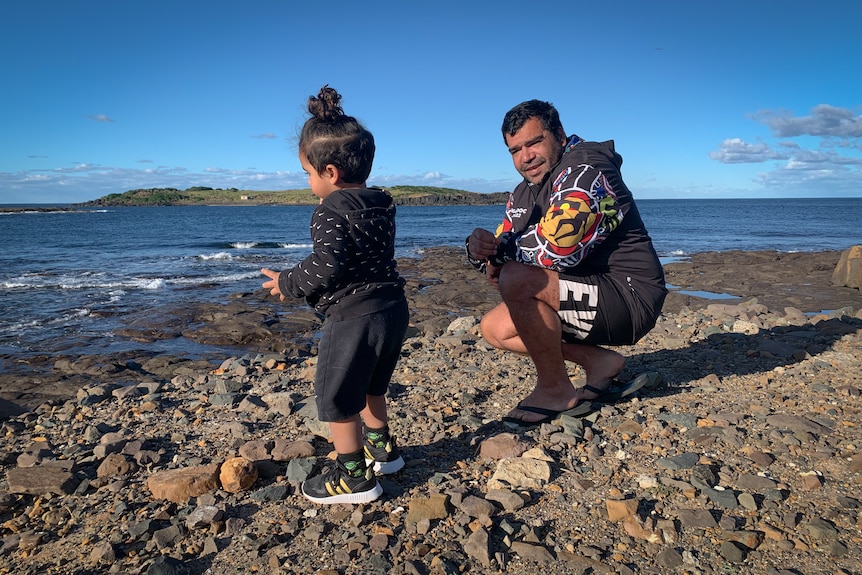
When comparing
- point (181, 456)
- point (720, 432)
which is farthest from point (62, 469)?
point (720, 432)

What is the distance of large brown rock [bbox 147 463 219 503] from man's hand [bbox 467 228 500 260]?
2041 millimetres

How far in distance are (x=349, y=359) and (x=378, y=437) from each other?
0.62 metres

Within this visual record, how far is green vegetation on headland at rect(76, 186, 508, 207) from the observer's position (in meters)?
120

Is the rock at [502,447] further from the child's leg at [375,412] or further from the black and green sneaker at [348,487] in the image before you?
the black and green sneaker at [348,487]

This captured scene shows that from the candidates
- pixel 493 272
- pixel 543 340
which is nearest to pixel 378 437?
pixel 543 340

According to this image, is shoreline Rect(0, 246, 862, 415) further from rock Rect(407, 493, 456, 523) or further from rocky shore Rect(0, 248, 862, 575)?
rock Rect(407, 493, 456, 523)

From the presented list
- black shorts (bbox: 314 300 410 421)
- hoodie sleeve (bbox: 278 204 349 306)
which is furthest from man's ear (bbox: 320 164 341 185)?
black shorts (bbox: 314 300 410 421)

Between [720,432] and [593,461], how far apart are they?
892mm

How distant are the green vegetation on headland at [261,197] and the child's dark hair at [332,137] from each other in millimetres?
114572

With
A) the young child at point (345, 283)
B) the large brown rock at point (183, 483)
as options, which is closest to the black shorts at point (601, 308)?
the young child at point (345, 283)

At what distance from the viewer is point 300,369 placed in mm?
5594

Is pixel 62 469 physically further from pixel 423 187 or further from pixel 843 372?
pixel 423 187

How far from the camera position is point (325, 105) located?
2889mm

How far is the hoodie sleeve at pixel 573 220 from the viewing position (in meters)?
3.50
